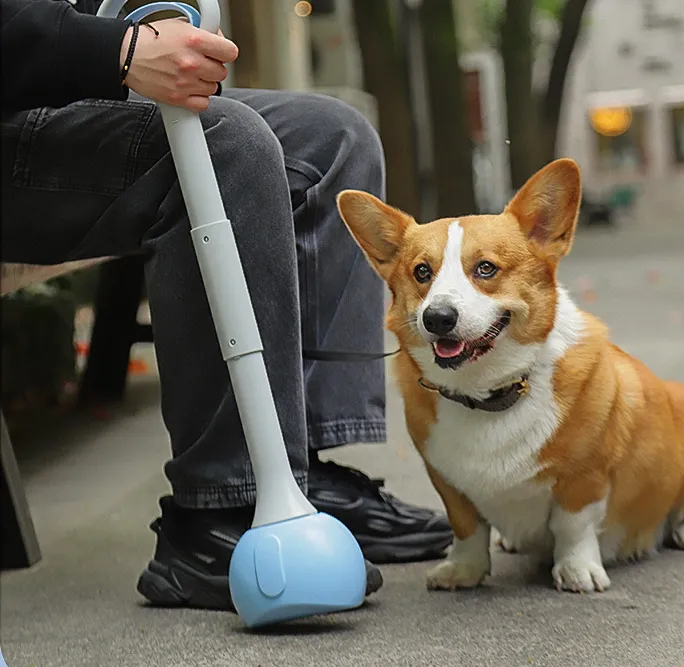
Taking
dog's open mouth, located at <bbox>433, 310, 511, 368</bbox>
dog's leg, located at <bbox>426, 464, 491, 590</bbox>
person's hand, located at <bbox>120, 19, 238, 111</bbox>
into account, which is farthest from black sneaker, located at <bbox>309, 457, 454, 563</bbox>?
person's hand, located at <bbox>120, 19, 238, 111</bbox>

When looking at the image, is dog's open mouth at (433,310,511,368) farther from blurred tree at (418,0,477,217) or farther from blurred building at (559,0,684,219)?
blurred building at (559,0,684,219)

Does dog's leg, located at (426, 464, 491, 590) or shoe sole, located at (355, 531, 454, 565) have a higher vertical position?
dog's leg, located at (426, 464, 491, 590)

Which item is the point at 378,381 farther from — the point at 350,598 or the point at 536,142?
the point at 536,142

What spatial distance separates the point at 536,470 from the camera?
1553 mm

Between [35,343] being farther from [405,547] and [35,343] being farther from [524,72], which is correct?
[524,72]

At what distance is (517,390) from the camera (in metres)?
1.55

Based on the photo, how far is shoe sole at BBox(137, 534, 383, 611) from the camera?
1570 millimetres

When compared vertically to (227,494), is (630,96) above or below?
below

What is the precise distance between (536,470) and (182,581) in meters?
0.48

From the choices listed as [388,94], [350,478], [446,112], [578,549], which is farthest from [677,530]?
[388,94]

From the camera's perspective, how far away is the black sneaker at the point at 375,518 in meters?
1.77

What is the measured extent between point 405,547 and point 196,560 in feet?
1.09

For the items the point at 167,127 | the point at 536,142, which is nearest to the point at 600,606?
the point at 167,127

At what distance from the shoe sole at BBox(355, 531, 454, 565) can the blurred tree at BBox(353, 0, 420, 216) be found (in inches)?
263
